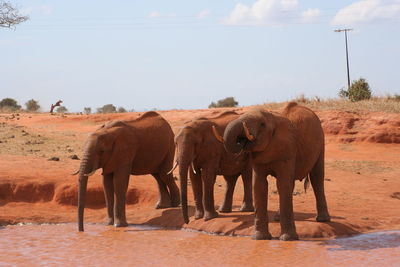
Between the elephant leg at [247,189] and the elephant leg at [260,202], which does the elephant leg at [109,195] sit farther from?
the elephant leg at [260,202]

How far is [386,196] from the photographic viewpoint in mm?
19078

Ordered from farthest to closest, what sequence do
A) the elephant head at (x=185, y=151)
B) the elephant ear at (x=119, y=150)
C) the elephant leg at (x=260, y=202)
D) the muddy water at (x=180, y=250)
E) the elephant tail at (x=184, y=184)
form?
the elephant ear at (x=119, y=150) < the elephant head at (x=185, y=151) < the elephant tail at (x=184, y=184) < the elephant leg at (x=260, y=202) < the muddy water at (x=180, y=250)

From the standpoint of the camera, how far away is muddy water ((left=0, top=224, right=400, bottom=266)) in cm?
1050

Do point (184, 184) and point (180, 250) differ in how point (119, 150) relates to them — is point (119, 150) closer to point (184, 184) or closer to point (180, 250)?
point (184, 184)

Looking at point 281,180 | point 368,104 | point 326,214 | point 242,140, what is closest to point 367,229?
point 326,214

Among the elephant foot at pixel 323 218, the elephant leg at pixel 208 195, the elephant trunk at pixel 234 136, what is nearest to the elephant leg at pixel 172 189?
the elephant leg at pixel 208 195

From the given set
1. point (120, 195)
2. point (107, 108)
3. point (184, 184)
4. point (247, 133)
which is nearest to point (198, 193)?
point (184, 184)

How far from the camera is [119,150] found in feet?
48.1

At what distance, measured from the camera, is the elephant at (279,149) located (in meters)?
11.3

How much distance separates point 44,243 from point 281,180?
4.45m

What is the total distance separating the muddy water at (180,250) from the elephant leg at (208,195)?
0.60 m

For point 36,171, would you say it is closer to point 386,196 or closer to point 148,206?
point 148,206

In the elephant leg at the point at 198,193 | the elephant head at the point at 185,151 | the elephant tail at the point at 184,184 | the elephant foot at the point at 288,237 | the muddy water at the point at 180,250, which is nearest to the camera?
the muddy water at the point at 180,250

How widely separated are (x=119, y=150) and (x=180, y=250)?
3773 mm
